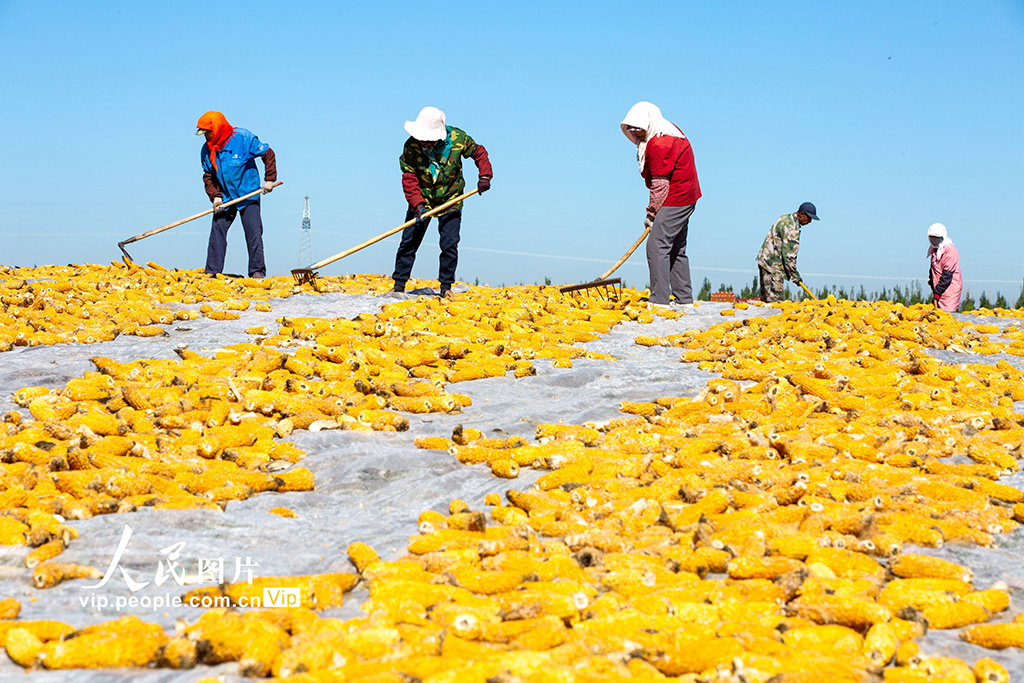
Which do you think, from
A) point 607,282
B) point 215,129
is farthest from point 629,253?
point 215,129

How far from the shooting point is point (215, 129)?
13.0 m

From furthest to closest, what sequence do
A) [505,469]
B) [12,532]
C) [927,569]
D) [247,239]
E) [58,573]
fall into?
[247,239] → [505,469] → [12,532] → [927,569] → [58,573]

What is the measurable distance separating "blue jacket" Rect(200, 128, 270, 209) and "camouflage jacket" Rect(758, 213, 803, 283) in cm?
911

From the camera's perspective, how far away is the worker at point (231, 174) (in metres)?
13.1

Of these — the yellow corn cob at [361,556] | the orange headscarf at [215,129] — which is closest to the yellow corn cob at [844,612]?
the yellow corn cob at [361,556]

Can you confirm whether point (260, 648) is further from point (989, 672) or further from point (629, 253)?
point (629, 253)

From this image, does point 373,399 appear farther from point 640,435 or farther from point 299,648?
point 299,648

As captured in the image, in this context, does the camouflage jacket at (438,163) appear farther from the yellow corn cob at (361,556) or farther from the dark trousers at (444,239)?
the yellow corn cob at (361,556)

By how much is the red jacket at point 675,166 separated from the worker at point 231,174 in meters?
6.29

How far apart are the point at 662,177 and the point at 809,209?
15.4ft

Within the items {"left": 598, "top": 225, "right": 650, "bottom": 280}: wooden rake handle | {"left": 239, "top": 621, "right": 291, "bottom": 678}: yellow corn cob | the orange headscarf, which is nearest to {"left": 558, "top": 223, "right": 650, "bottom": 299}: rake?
{"left": 598, "top": 225, "right": 650, "bottom": 280}: wooden rake handle

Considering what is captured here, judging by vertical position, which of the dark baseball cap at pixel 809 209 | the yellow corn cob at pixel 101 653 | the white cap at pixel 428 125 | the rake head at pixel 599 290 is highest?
the white cap at pixel 428 125

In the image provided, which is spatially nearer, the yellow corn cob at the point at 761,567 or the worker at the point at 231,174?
the yellow corn cob at the point at 761,567

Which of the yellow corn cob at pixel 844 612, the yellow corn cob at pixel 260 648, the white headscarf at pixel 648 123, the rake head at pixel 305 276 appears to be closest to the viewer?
the yellow corn cob at pixel 260 648
